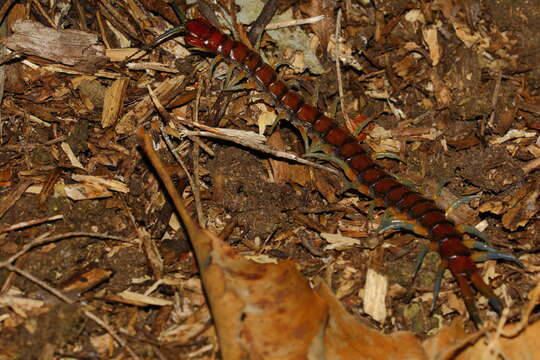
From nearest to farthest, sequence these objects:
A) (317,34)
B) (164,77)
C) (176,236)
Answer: (176,236)
(164,77)
(317,34)

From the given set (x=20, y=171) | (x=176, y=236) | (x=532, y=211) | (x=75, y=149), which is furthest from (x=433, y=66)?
(x=20, y=171)

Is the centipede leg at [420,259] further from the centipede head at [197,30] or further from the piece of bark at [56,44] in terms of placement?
the piece of bark at [56,44]

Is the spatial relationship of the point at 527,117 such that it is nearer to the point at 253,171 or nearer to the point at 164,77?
the point at 253,171

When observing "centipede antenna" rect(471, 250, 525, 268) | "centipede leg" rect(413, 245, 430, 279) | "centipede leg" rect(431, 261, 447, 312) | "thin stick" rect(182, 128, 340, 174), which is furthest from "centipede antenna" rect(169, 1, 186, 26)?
"centipede antenna" rect(471, 250, 525, 268)

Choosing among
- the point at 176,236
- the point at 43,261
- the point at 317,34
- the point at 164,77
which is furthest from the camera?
the point at 317,34


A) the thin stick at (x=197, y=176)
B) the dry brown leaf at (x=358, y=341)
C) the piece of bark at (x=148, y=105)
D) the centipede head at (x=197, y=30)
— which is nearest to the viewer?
the dry brown leaf at (x=358, y=341)

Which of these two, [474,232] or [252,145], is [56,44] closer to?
[252,145]

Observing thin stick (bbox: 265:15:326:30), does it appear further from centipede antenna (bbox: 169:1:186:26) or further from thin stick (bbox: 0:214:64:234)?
thin stick (bbox: 0:214:64:234)

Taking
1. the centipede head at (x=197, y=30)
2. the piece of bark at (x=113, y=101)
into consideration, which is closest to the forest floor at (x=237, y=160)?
the piece of bark at (x=113, y=101)

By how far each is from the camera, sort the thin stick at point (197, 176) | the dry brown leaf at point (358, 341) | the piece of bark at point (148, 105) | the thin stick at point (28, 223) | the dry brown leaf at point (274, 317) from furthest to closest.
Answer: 1. the piece of bark at point (148, 105)
2. the thin stick at point (197, 176)
3. the thin stick at point (28, 223)
4. the dry brown leaf at point (358, 341)
5. the dry brown leaf at point (274, 317)
